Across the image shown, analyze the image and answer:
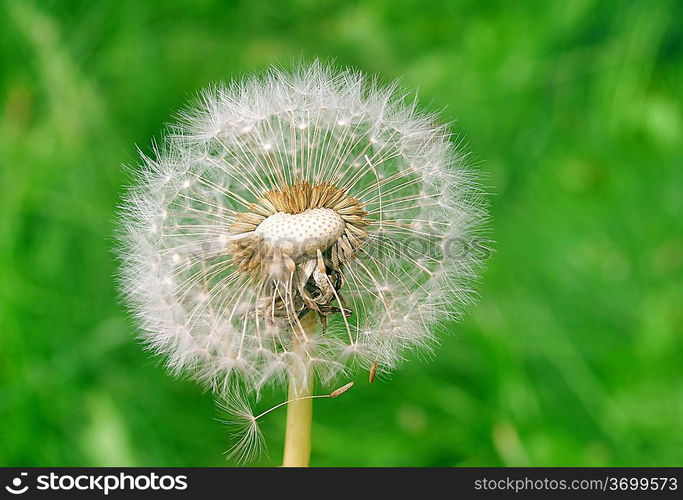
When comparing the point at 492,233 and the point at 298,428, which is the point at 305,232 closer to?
the point at 298,428

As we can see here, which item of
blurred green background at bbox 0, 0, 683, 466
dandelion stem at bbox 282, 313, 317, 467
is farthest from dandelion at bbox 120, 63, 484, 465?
blurred green background at bbox 0, 0, 683, 466

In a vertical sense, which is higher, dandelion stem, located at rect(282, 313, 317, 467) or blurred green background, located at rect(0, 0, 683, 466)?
blurred green background, located at rect(0, 0, 683, 466)

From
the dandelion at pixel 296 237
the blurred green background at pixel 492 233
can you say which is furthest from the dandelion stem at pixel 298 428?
the blurred green background at pixel 492 233

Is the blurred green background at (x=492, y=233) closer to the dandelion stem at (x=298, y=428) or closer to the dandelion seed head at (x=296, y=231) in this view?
the dandelion seed head at (x=296, y=231)

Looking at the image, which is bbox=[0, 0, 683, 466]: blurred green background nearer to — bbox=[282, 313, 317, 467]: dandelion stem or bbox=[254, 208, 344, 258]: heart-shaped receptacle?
bbox=[254, 208, 344, 258]: heart-shaped receptacle

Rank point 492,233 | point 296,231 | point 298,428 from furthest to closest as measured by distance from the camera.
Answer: point 492,233
point 296,231
point 298,428

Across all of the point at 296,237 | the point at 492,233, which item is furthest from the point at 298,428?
the point at 492,233
